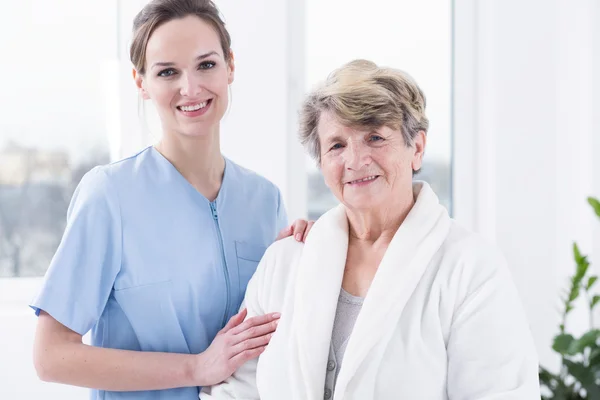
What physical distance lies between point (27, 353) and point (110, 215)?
133 cm

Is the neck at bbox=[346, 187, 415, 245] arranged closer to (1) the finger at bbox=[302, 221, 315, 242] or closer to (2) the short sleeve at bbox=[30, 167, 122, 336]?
(1) the finger at bbox=[302, 221, 315, 242]

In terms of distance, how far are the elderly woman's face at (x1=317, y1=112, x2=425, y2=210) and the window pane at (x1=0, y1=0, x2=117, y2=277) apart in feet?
6.05

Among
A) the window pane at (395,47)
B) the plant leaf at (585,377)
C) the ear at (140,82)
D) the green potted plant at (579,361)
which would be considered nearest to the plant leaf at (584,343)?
the green potted plant at (579,361)

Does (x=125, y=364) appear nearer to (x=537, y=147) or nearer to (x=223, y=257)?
(x=223, y=257)

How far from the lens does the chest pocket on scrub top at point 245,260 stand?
5.82 ft

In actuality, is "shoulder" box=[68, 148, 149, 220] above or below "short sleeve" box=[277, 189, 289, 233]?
above

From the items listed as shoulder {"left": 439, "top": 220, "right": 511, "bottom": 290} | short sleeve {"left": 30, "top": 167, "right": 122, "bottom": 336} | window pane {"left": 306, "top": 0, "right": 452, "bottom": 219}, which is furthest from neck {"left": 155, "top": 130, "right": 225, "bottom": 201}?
window pane {"left": 306, "top": 0, "right": 452, "bottom": 219}

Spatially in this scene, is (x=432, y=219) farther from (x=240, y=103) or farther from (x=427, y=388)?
(x=240, y=103)

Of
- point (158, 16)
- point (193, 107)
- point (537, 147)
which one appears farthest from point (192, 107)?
point (537, 147)

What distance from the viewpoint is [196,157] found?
5.76ft

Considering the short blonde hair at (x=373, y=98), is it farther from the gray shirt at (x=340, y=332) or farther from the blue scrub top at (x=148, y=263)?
the blue scrub top at (x=148, y=263)

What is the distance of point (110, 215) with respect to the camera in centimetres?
164

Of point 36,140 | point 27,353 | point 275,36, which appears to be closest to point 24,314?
point 27,353

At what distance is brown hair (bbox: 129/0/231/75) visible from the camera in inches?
64.0
